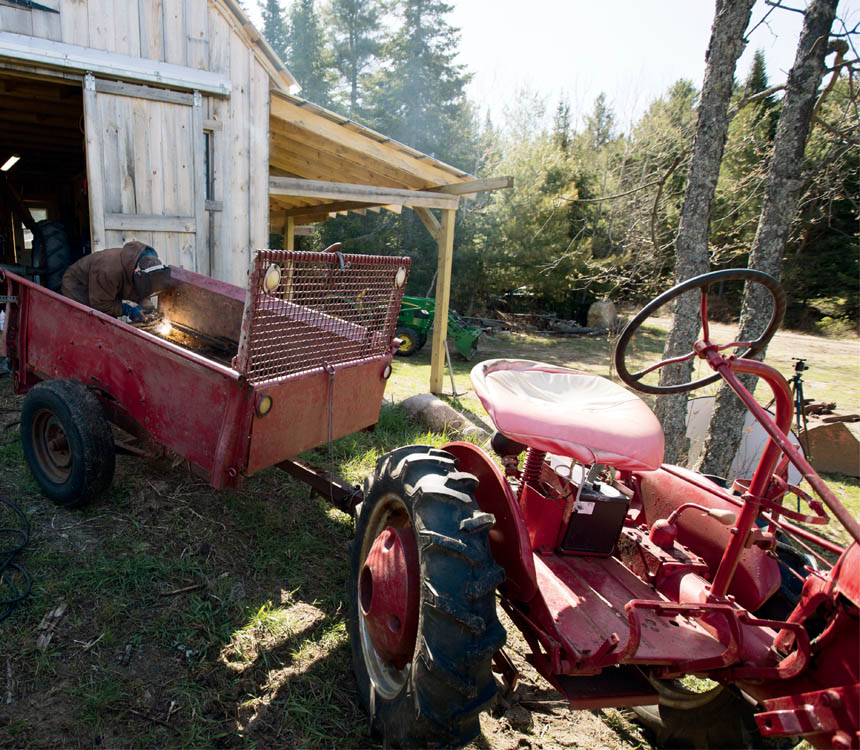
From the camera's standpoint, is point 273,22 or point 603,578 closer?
point 603,578

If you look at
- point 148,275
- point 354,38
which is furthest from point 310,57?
point 148,275

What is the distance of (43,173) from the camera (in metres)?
11.9

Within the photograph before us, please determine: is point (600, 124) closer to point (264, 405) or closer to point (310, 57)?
point (310, 57)

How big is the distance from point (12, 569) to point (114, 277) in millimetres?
2252

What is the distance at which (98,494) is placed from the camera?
3.42m

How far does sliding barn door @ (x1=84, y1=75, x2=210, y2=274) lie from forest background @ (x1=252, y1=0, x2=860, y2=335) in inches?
314

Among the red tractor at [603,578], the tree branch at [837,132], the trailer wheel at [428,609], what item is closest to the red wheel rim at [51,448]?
the red tractor at [603,578]

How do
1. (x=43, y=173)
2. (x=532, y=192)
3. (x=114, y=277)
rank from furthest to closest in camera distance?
1. (x=532, y=192)
2. (x=43, y=173)
3. (x=114, y=277)

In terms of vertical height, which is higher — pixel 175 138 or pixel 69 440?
pixel 175 138

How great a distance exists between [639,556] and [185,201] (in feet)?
17.5

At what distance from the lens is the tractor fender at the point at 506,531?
1982mm

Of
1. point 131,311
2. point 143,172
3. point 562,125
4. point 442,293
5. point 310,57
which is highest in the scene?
point 310,57

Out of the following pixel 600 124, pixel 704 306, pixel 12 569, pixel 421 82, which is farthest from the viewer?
pixel 600 124

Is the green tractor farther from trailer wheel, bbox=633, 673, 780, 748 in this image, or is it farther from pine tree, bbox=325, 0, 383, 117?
pine tree, bbox=325, 0, 383, 117
